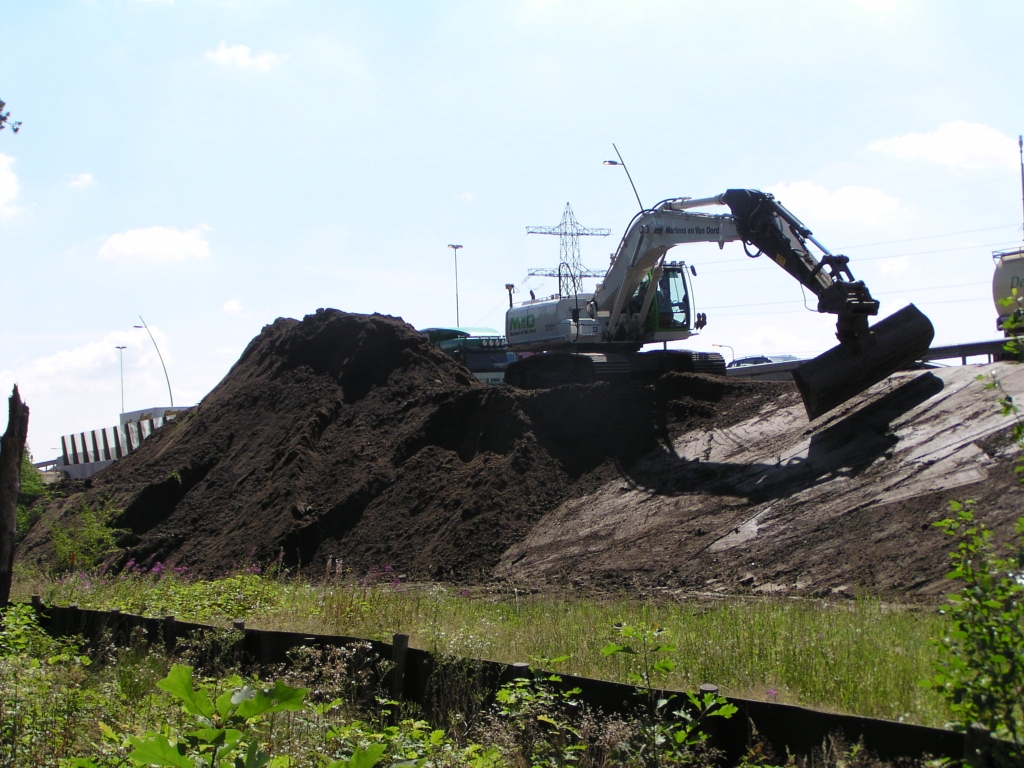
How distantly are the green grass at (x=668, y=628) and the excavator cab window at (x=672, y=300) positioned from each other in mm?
10509

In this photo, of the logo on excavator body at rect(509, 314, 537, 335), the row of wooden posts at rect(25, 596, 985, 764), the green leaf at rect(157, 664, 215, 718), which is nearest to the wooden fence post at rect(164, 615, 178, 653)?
the row of wooden posts at rect(25, 596, 985, 764)

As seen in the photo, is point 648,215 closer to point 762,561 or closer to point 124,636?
point 762,561

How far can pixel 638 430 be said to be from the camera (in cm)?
1669

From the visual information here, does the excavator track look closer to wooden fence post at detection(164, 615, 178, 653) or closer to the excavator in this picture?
the excavator

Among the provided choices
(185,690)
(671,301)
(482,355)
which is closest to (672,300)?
(671,301)

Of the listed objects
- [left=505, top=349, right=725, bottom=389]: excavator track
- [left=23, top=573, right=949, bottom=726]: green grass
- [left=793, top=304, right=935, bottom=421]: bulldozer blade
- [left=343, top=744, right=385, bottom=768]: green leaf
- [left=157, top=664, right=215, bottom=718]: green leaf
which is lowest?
[left=23, top=573, right=949, bottom=726]: green grass

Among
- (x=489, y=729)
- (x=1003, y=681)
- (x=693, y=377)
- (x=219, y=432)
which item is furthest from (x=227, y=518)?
(x=1003, y=681)

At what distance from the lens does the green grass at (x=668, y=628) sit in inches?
211

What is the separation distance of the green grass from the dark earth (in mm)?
1531

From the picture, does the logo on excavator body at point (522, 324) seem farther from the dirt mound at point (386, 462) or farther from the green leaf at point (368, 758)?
the green leaf at point (368, 758)

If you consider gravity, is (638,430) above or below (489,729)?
above

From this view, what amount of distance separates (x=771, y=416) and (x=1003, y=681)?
1254 centimetres

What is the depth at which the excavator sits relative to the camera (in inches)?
558

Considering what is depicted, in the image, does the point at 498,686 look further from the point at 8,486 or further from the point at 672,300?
the point at 672,300
